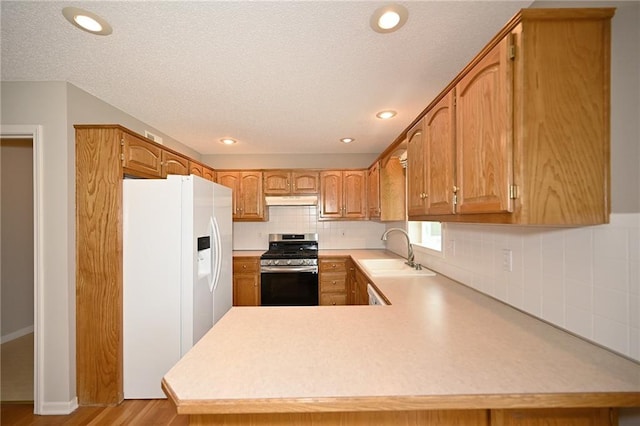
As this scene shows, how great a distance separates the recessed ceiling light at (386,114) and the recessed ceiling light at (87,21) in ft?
6.64

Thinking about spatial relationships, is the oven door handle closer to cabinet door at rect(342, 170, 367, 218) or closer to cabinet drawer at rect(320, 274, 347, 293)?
cabinet drawer at rect(320, 274, 347, 293)

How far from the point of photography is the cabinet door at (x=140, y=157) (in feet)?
6.77

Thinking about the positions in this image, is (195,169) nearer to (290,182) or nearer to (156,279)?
(290,182)

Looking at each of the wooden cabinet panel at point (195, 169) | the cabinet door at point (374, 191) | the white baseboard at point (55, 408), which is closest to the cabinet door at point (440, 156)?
the cabinet door at point (374, 191)

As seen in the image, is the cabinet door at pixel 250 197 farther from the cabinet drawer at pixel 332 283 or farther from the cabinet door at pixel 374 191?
the cabinet door at pixel 374 191

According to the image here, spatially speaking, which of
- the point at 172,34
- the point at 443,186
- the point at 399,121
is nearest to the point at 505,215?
the point at 443,186

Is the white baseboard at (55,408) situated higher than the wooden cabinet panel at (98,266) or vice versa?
Answer: the wooden cabinet panel at (98,266)

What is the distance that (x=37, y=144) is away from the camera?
1.90 m

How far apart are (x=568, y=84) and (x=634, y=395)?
985mm

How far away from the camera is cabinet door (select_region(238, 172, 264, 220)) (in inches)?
153

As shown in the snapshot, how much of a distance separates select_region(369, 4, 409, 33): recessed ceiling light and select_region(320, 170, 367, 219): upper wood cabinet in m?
2.57

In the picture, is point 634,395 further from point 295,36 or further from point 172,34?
point 172,34

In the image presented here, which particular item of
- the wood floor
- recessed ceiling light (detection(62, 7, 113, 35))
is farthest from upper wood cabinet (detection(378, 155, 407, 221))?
the wood floor

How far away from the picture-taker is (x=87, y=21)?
1.33 meters
